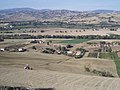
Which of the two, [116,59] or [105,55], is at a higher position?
[116,59]

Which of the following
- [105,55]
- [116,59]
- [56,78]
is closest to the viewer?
[56,78]

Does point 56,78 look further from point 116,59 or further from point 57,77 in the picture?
point 116,59

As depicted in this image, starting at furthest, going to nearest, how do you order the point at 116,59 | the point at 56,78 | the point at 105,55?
the point at 105,55 → the point at 116,59 → the point at 56,78

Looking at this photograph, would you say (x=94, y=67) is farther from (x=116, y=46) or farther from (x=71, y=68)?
(x=116, y=46)

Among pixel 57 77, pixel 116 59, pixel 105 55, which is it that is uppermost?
pixel 57 77

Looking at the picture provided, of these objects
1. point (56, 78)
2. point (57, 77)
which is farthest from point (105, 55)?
point (56, 78)

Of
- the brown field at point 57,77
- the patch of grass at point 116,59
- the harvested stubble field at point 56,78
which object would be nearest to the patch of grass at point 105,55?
the patch of grass at point 116,59

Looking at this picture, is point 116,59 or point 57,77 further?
point 116,59

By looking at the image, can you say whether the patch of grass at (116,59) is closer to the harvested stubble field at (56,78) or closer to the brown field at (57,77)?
the brown field at (57,77)

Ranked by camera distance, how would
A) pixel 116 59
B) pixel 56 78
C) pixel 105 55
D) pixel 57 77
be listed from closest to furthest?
1. pixel 56 78
2. pixel 57 77
3. pixel 116 59
4. pixel 105 55

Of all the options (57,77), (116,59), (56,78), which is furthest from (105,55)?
(56,78)

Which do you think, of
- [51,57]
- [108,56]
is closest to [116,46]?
[108,56]
